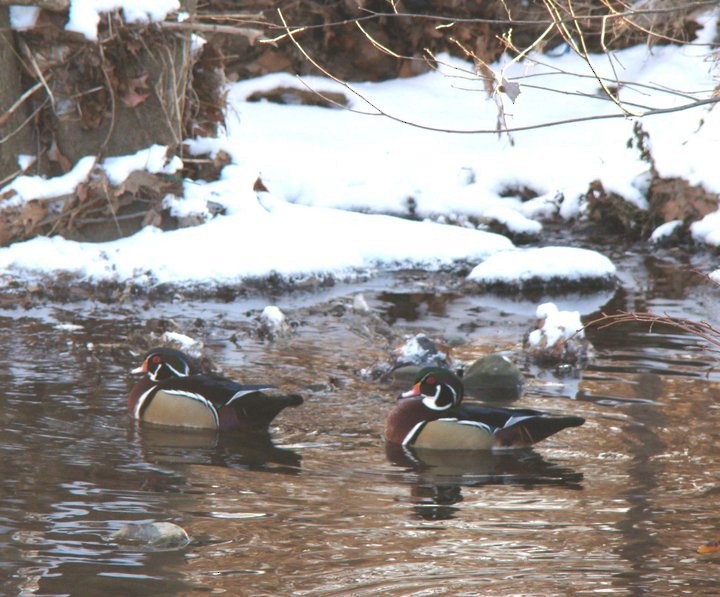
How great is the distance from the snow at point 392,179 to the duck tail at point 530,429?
2.84 metres

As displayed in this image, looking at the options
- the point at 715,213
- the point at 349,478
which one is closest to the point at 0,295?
the point at 349,478

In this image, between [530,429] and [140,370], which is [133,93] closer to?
[140,370]

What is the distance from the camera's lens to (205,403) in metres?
6.82

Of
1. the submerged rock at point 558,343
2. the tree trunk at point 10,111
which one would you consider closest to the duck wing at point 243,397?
the submerged rock at point 558,343

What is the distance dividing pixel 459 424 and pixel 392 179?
6.98 metres

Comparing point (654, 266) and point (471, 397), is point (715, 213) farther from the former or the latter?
point (471, 397)

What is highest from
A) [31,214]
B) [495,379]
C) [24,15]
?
[24,15]

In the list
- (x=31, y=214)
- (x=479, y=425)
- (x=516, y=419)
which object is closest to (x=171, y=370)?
(x=479, y=425)

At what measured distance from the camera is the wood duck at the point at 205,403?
22.0ft

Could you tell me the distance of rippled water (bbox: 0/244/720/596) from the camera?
4535 millimetres

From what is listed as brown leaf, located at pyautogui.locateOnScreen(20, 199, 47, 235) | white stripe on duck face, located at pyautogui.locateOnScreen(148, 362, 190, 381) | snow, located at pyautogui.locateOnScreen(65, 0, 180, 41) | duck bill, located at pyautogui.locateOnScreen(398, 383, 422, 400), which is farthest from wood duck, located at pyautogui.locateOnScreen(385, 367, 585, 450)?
snow, located at pyautogui.locateOnScreen(65, 0, 180, 41)

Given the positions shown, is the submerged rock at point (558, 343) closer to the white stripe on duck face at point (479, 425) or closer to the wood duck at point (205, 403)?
the white stripe on duck face at point (479, 425)

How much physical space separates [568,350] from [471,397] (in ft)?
2.84

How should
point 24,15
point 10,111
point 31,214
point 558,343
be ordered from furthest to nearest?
point 31,214, point 10,111, point 24,15, point 558,343
